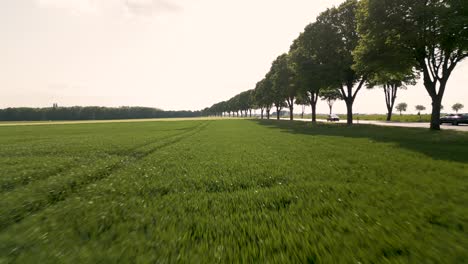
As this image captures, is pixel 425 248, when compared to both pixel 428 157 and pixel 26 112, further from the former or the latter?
pixel 26 112

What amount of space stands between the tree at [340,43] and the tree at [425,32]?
28.3 feet

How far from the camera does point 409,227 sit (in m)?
3.61

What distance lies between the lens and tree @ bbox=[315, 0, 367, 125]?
32375 mm

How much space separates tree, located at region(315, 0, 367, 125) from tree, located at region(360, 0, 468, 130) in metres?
8.62

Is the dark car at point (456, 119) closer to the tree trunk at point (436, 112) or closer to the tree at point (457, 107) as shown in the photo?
the tree trunk at point (436, 112)

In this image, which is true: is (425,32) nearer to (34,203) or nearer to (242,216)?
(242,216)

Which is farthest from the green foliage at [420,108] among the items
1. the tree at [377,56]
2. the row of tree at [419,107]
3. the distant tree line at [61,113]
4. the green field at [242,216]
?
the distant tree line at [61,113]

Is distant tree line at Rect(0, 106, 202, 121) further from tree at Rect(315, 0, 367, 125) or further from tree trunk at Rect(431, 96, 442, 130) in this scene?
tree trunk at Rect(431, 96, 442, 130)

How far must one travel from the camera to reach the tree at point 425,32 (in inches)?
695

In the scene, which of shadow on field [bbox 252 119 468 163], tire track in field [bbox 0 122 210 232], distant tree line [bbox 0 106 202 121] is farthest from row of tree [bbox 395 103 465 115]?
distant tree line [bbox 0 106 202 121]

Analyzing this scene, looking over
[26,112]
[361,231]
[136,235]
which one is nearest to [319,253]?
[361,231]

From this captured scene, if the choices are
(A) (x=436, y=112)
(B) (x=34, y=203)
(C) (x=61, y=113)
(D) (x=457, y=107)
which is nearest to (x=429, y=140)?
(A) (x=436, y=112)

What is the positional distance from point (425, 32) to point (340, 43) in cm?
1464

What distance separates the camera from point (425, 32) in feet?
65.2
